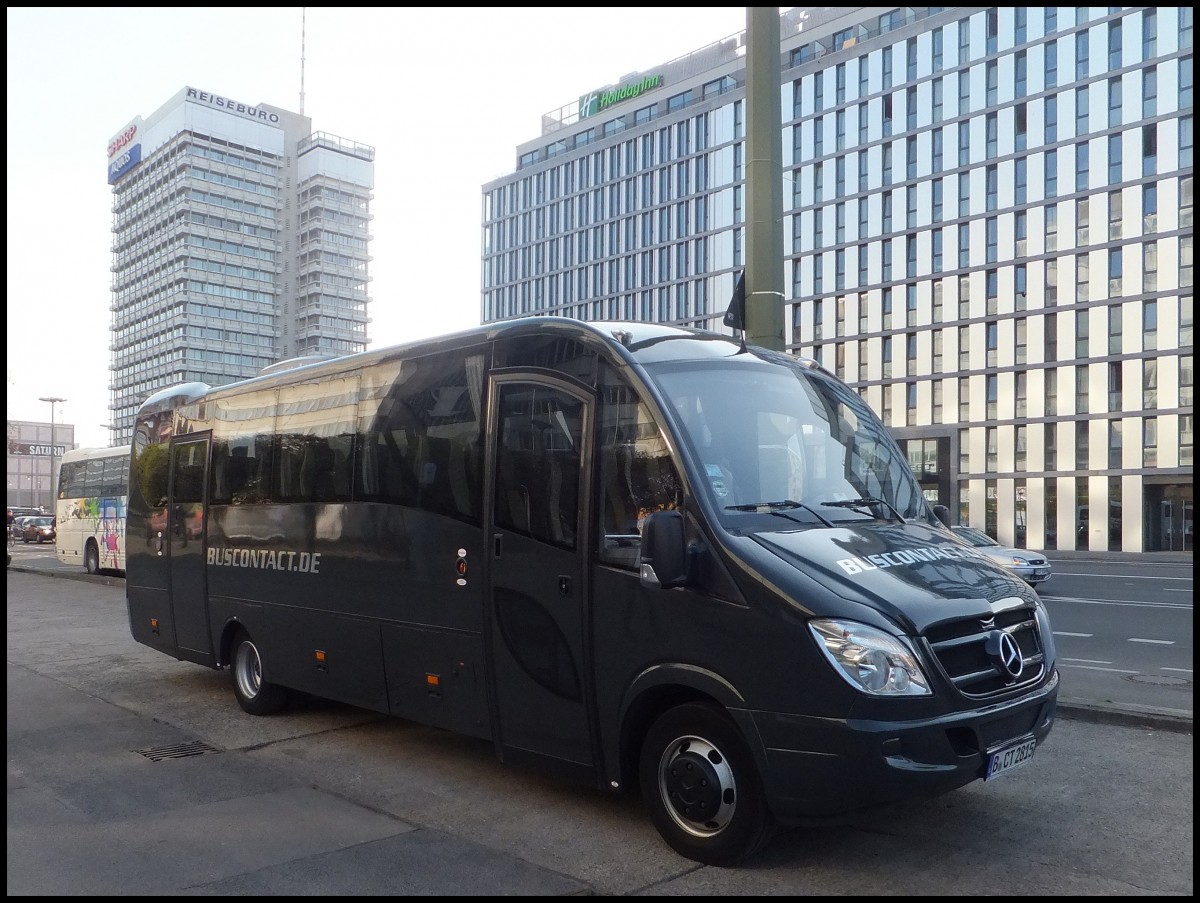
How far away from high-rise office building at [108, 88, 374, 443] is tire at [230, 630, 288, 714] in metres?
135

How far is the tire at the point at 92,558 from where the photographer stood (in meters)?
28.5

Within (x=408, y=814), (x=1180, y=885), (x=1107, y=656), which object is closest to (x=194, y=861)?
(x=408, y=814)

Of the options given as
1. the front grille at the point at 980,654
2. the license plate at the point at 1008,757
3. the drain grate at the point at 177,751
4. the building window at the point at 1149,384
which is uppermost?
the building window at the point at 1149,384

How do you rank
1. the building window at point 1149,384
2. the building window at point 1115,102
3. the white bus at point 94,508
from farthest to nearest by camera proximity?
the building window at point 1115,102, the building window at point 1149,384, the white bus at point 94,508

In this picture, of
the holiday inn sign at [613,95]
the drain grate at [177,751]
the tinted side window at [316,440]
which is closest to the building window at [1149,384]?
the holiday inn sign at [613,95]

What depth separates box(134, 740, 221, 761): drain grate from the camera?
24.2ft

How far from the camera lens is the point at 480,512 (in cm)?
627

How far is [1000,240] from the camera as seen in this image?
59469 mm

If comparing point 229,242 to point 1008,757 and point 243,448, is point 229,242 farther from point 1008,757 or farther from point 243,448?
point 1008,757

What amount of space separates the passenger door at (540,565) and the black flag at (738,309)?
2.64 metres

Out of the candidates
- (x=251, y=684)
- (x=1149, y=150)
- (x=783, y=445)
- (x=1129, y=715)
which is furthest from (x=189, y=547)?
(x=1149, y=150)

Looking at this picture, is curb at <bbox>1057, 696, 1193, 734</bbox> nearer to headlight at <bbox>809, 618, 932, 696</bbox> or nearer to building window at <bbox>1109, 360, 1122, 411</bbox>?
headlight at <bbox>809, 618, 932, 696</bbox>

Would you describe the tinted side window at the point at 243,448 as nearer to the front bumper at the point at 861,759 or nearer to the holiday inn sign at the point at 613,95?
the front bumper at the point at 861,759

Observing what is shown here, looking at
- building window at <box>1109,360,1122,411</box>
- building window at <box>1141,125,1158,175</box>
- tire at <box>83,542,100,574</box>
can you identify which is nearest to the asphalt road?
tire at <box>83,542,100,574</box>
